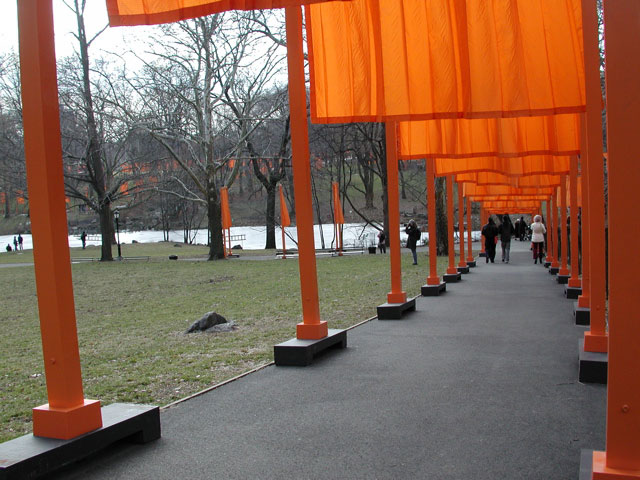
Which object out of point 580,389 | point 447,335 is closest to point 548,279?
point 447,335

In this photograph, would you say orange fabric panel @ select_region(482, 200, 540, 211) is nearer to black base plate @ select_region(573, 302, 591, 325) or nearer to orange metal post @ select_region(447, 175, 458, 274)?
orange metal post @ select_region(447, 175, 458, 274)

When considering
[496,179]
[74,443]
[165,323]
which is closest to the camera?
[74,443]

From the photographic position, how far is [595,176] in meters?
5.94

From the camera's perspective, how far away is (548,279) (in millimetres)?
17734

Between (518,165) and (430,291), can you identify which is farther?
(518,165)

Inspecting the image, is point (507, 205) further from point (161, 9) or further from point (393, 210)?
point (161, 9)

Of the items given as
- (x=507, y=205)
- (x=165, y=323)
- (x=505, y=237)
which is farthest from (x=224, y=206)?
(x=165, y=323)

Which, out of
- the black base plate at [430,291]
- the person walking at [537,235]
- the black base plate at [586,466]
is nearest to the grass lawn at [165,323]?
the black base plate at [430,291]

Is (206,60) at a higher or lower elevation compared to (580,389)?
higher

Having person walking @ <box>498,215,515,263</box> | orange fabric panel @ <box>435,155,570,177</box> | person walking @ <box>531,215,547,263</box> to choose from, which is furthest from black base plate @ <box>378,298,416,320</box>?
person walking @ <box>498,215,515,263</box>

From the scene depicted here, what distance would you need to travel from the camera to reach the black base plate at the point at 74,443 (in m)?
3.62

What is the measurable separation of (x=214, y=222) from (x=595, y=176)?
92.5ft

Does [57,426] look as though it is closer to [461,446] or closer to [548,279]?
[461,446]

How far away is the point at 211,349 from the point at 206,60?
77.0ft
